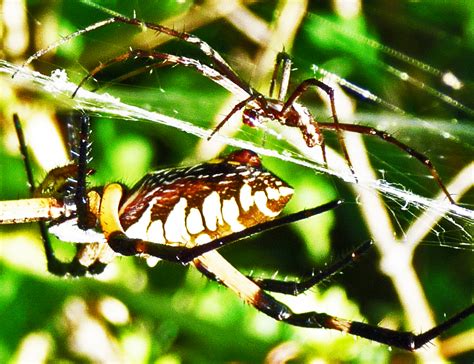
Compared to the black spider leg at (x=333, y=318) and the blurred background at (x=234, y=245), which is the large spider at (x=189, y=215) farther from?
the blurred background at (x=234, y=245)

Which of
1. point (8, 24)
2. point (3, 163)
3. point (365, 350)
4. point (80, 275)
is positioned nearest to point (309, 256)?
point (365, 350)

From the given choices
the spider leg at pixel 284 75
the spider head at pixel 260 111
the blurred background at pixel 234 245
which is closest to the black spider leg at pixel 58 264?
the blurred background at pixel 234 245

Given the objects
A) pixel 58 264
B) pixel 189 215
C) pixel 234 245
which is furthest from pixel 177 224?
pixel 234 245

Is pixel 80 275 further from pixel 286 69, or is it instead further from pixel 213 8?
pixel 213 8

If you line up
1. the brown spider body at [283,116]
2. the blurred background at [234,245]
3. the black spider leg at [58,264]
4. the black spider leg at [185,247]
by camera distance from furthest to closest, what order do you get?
the blurred background at [234,245] → the brown spider body at [283,116] → the black spider leg at [58,264] → the black spider leg at [185,247]

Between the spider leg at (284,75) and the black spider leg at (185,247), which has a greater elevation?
the spider leg at (284,75)

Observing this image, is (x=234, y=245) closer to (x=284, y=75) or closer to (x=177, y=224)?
(x=284, y=75)
